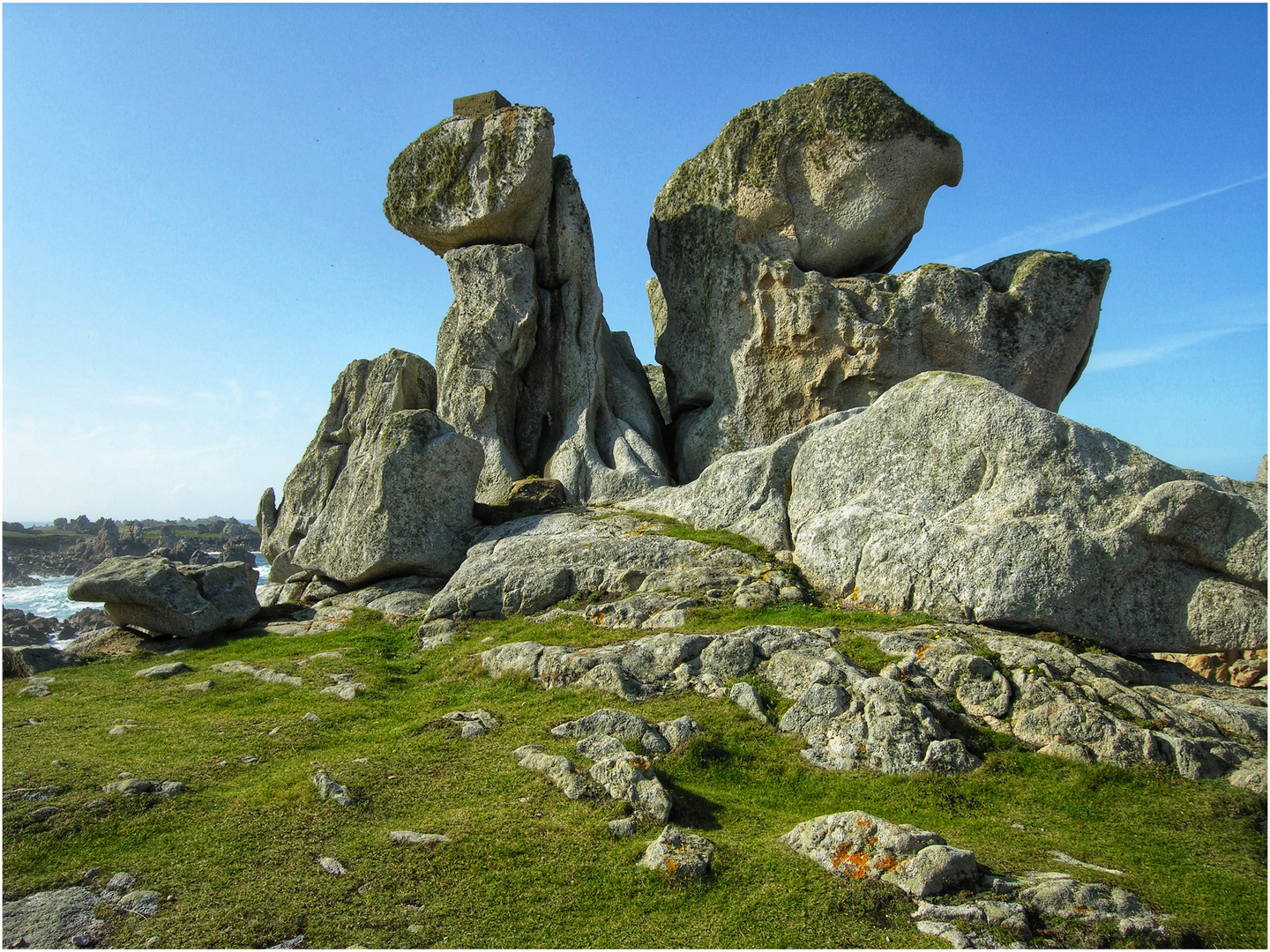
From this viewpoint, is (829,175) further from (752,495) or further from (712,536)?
(712,536)

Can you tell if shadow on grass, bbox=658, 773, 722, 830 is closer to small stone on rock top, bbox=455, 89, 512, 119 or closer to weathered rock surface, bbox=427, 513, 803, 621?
weathered rock surface, bbox=427, 513, 803, 621

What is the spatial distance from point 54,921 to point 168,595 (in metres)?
12.7

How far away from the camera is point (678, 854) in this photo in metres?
7.73

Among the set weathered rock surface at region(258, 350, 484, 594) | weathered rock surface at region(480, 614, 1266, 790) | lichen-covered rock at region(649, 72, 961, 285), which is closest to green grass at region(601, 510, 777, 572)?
weathered rock surface at region(480, 614, 1266, 790)

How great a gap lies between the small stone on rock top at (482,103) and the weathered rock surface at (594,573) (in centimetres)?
1795

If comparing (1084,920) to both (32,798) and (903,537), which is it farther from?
(32,798)

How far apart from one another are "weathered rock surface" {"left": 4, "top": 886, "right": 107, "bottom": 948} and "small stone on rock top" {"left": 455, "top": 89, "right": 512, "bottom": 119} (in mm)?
27459

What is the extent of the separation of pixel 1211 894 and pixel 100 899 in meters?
10.5

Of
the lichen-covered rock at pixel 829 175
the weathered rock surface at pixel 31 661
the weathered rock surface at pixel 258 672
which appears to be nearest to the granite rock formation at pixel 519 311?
the lichen-covered rock at pixel 829 175

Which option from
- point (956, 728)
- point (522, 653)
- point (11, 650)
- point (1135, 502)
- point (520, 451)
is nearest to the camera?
point (956, 728)

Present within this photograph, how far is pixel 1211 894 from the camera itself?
763 centimetres

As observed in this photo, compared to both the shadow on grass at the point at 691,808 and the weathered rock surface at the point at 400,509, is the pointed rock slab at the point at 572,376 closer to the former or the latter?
the weathered rock surface at the point at 400,509

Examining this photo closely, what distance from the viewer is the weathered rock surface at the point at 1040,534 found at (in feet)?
46.8

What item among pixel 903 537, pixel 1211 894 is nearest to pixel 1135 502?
pixel 903 537
